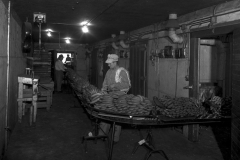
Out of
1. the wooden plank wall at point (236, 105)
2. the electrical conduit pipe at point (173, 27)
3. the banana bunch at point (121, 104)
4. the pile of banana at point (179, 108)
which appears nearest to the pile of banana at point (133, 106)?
the banana bunch at point (121, 104)

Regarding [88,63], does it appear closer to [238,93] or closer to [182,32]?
[182,32]

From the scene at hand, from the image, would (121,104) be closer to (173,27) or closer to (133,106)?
(133,106)

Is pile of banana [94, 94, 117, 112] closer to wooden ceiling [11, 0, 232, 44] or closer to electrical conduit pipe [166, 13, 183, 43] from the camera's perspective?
wooden ceiling [11, 0, 232, 44]

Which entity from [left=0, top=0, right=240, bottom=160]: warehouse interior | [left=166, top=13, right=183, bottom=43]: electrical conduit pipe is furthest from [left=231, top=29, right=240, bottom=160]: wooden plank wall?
[left=166, top=13, right=183, bottom=43]: electrical conduit pipe

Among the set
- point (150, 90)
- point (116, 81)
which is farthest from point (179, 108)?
point (150, 90)

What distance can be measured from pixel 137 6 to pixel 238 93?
3.51 metres

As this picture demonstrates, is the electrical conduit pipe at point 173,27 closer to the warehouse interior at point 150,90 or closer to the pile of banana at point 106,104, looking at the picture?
the warehouse interior at point 150,90

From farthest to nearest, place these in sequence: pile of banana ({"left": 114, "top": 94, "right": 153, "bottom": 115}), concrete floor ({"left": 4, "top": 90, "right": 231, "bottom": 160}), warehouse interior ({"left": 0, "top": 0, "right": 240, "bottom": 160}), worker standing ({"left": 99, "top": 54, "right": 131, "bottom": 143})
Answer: worker standing ({"left": 99, "top": 54, "right": 131, "bottom": 143}), concrete floor ({"left": 4, "top": 90, "right": 231, "bottom": 160}), warehouse interior ({"left": 0, "top": 0, "right": 240, "bottom": 160}), pile of banana ({"left": 114, "top": 94, "right": 153, "bottom": 115})

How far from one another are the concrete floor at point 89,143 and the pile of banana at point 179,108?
3.57 ft

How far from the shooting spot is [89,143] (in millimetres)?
5789

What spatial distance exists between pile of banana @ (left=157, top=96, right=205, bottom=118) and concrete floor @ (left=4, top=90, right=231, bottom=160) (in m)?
1.09

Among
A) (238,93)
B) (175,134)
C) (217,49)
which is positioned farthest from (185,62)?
(238,93)

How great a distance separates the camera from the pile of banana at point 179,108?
4482 mm

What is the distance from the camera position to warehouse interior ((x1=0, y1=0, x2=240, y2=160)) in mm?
4797
